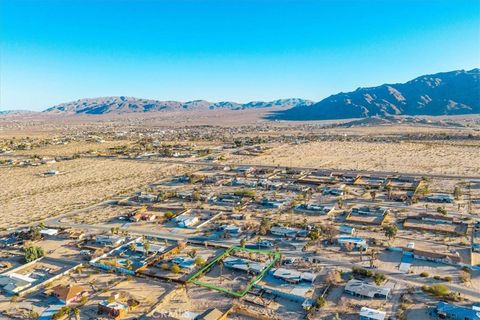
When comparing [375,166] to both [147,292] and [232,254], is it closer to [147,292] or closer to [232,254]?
[232,254]

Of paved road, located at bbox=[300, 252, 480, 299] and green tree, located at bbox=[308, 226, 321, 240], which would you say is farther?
green tree, located at bbox=[308, 226, 321, 240]

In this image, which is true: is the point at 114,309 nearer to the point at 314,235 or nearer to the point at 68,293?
the point at 68,293

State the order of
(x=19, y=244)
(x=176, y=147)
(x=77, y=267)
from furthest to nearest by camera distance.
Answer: (x=176, y=147), (x=19, y=244), (x=77, y=267)

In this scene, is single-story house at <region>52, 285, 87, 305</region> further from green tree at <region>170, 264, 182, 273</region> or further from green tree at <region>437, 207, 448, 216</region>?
green tree at <region>437, 207, 448, 216</region>

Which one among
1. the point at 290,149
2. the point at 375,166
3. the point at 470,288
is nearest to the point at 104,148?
the point at 290,149

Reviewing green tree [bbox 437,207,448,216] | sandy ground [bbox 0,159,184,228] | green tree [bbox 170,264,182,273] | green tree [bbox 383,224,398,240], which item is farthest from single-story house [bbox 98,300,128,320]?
green tree [bbox 437,207,448,216]

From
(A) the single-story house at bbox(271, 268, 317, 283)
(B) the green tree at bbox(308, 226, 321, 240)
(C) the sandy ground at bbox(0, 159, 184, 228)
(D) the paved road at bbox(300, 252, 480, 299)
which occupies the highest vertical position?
(C) the sandy ground at bbox(0, 159, 184, 228)
